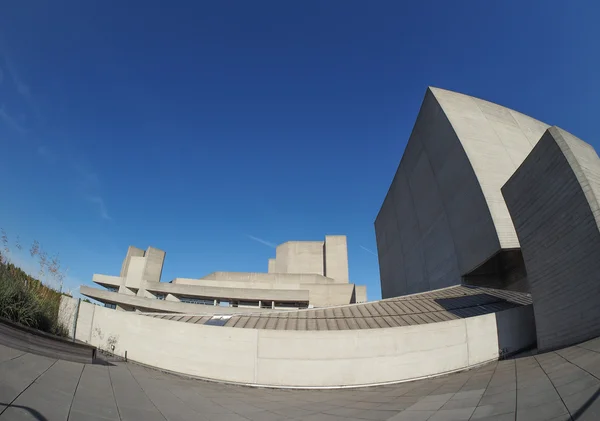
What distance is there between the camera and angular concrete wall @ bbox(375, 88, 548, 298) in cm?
1965

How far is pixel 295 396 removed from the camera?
888 cm

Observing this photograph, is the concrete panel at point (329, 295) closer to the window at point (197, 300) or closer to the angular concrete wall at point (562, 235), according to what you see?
the window at point (197, 300)

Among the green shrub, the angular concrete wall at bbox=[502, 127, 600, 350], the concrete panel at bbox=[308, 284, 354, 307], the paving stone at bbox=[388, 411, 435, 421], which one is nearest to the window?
the concrete panel at bbox=[308, 284, 354, 307]

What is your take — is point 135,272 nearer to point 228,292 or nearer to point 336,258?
point 228,292

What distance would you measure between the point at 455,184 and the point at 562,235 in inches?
528

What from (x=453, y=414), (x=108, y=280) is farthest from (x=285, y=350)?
(x=108, y=280)

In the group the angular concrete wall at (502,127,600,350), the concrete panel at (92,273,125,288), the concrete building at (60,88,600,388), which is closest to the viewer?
the angular concrete wall at (502,127,600,350)

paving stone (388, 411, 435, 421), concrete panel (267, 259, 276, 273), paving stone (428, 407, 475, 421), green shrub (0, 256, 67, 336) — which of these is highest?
concrete panel (267, 259, 276, 273)

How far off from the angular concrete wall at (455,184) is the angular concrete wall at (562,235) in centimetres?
727

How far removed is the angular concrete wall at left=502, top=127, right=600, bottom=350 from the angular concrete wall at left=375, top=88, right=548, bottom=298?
23.8 feet

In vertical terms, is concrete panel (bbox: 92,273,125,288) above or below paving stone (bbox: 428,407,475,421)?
above

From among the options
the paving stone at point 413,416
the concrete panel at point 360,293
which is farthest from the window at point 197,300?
the paving stone at point 413,416

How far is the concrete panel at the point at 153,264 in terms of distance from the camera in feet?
130

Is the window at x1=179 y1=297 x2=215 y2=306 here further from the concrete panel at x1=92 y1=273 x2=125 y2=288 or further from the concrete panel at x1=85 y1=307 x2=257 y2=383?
the concrete panel at x1=85 y1=307 x2=257 y2=383
